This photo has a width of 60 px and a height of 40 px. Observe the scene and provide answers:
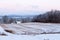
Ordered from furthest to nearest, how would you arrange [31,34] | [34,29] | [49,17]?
1. [49,17]
2. [34,29]
3. [31,34]

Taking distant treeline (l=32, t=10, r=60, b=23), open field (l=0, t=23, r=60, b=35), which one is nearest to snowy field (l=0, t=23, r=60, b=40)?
open field (l=0, t=23, r=60, b=35)

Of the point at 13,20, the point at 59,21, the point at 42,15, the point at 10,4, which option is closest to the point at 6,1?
the point at 10,4

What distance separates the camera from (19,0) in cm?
568

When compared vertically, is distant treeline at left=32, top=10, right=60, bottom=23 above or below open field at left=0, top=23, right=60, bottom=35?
above

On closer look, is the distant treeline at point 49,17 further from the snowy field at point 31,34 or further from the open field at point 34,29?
the snowy field at point 31,34

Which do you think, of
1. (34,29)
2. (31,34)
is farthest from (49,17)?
(31,34)

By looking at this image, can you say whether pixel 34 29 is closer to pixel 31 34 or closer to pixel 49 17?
pixel 31 34

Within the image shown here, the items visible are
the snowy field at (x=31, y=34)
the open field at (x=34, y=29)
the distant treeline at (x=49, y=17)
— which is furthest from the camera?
the distant treeline at (x=49, y=17)

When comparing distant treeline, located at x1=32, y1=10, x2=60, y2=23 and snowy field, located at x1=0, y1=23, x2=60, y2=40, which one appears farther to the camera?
distant treeline, located at x1=32, y1=10, x2=60, y2=23

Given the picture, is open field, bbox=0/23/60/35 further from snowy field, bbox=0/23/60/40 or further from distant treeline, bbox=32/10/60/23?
distant treeline, bbox=32/10/60/23

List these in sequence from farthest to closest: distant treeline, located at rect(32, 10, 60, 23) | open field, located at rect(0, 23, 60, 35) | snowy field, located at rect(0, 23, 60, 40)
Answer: distant treeline, located at rect(32, 10, 60, 23)
open field, located at rect(0, 23, 60, 35)
snowy field, located at rect(0, 23, 60, 40)

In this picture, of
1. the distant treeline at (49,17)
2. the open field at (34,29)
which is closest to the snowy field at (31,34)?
the open field at (34,29)
